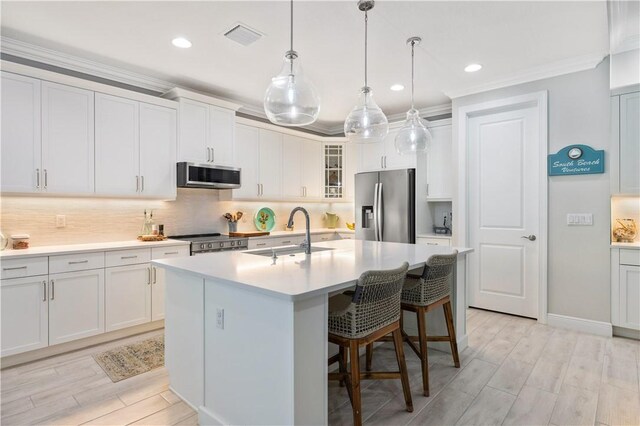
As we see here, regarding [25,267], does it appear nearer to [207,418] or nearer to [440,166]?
[207,418]

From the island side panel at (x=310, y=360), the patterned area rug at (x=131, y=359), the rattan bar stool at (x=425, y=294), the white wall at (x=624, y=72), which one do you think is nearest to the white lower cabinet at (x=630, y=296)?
the white wall at (x=624, y=72)

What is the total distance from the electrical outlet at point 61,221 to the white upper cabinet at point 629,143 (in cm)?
539

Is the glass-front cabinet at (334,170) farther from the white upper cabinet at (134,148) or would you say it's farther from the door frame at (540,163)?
the white upper cabinet at (134,148)

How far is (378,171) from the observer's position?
5.30 meters

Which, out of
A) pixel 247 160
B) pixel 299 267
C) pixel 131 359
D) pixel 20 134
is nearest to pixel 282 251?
pixel 299 267

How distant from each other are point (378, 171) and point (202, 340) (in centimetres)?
388

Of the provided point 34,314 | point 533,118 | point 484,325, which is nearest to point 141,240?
point 34,314

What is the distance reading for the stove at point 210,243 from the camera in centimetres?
386

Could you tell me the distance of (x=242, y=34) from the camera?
9.61ft

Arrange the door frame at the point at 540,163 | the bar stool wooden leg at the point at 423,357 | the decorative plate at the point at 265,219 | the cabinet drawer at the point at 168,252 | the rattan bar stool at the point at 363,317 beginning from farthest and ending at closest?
1. the decorative plate at the point at 265,219
2. the door frame at the point at 540,163
3. the cabinet drawer at the point at 168,252
4. the bar stool wooden leg at the point at 423,357
5. the rattan bar stool at the point at 363,317

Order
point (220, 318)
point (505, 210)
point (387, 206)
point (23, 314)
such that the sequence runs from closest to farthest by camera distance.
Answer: point (220, 318) → point (23, 314) → point (505, 210) → point (387, 206)

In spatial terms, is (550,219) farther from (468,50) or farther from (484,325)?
(468,50)

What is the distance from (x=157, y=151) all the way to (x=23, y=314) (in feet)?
6.25

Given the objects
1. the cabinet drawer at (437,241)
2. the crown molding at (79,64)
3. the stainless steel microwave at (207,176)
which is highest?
the crown molding at (79,64)
